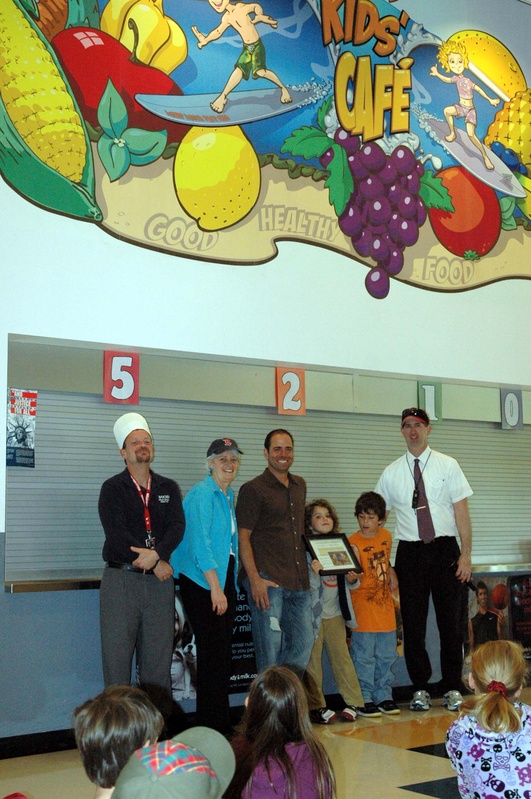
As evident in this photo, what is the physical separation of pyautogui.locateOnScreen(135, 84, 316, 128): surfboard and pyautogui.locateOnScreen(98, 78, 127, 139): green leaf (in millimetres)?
124

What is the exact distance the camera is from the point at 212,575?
4.20 m

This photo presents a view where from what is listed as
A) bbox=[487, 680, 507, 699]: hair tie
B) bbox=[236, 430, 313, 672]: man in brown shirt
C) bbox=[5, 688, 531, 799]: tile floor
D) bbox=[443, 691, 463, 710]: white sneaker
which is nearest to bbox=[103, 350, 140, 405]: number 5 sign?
bbox=[236, 430, 313, 672]: man in brown shirt

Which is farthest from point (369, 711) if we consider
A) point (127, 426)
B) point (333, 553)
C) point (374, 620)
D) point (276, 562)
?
point (127, 426)

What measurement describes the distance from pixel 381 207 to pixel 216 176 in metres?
1.30

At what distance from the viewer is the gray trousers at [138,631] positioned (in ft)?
13.1

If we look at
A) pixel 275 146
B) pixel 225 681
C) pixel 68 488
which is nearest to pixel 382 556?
pixel 225 681

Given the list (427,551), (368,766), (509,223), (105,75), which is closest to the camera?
(368,766)

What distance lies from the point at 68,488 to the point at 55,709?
1.11 m

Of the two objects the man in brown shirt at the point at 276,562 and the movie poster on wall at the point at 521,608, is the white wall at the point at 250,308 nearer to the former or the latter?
the man in brown shirt at the point at 276,562

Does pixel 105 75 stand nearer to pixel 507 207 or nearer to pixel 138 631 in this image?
pixel 138 631

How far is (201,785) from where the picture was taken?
1.05m

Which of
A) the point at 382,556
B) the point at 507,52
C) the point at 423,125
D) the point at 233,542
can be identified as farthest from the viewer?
the point at 507,52

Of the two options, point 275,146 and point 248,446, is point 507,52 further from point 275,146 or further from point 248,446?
point 248,446

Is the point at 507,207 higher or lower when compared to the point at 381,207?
higher
